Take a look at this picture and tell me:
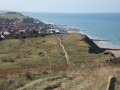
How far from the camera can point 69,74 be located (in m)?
18.7

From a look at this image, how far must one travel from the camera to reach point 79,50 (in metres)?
49.7

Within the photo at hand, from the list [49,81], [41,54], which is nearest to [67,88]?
[49,81]

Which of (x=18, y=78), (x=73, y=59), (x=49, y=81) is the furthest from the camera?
(x=73, y=59)

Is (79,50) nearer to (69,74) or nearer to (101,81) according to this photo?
(69,74)

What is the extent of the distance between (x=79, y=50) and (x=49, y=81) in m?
33.7

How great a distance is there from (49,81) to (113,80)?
24.8 feet

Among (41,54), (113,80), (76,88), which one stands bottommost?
(41,54)

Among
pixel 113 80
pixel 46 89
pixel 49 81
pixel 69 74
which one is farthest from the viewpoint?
Answer: pixel 69 74

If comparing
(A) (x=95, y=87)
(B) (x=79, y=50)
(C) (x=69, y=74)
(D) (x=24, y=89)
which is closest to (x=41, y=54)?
(B) (x=79, y=50)

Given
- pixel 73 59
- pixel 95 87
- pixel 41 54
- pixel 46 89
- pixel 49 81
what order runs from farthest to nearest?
1. pixel 41 54
2. pixel 73 59
3. pixel 49 81
4. pixel 46 89
5. pixel 95 87

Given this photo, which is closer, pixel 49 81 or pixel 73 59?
pixel 49 81

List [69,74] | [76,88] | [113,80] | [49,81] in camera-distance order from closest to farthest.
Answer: [113,80] < [76,88] < [49,81] < [69,74]

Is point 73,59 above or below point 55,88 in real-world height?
below

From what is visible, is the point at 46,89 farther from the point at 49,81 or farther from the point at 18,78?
the point at 18,78
